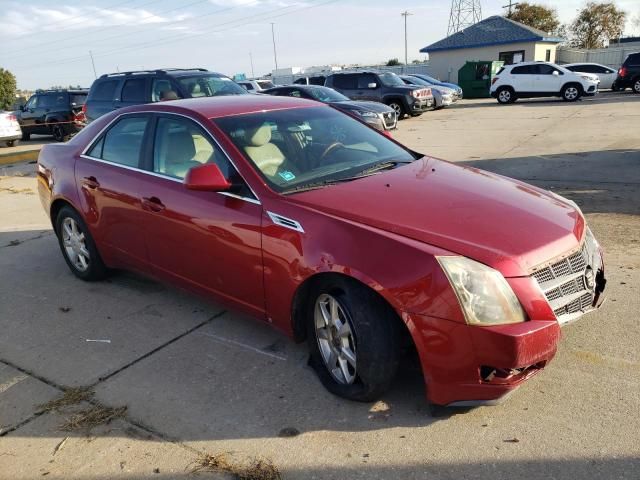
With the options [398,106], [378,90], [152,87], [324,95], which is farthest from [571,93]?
[152,87]

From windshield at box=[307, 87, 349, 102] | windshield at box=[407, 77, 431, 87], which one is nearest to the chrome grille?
windshield at box=[307, 87, 349, 102]

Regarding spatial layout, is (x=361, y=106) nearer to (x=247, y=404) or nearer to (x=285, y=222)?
(x=285, y=222)

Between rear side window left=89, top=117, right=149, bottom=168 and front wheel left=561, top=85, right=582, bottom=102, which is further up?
rear side window left=89, top=117, right=149, bottom=168

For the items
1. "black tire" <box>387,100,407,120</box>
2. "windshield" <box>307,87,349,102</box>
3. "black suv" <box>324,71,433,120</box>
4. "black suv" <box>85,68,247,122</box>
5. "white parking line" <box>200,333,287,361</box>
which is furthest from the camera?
"black tire" <box>387,100,407,120</box>

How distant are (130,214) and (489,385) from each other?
2947 mm

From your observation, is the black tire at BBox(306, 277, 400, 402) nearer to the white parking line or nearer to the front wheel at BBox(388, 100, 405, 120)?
the white parking line

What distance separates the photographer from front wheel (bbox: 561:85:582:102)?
75.4 feet

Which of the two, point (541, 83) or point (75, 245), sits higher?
point (75, 245)

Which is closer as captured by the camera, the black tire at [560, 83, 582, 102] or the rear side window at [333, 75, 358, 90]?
the rear side window at [333, 75, 358, 90]

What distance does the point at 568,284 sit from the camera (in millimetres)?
2846

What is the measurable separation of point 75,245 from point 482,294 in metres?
4.02

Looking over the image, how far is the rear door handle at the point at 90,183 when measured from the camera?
459 cm

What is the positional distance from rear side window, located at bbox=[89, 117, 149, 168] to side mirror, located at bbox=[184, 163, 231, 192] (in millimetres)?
1107

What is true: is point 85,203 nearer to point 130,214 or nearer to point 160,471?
point 130,214
